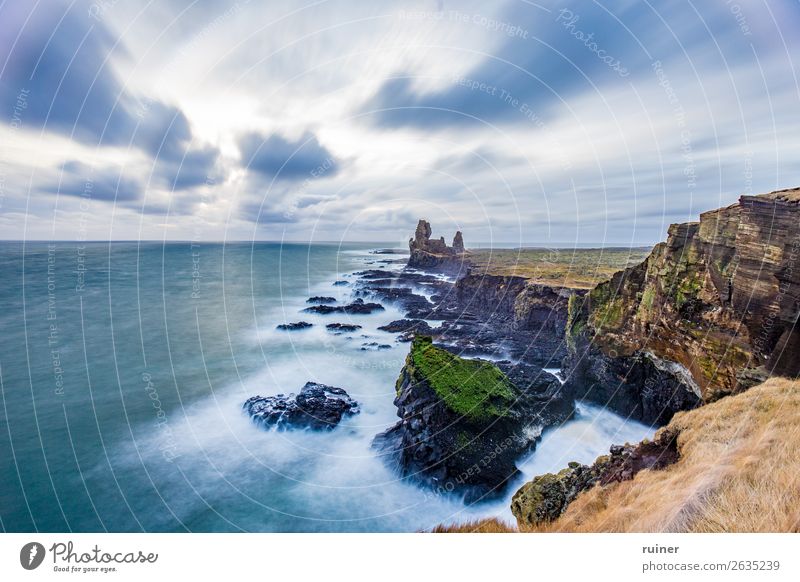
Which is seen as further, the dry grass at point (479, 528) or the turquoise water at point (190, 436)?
the turquoise water at point (190, 436)

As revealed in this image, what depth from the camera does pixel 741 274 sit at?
9.62 meters

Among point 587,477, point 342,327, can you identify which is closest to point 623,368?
point 587,477

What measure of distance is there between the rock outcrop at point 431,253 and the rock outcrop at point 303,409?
3699 centimetres

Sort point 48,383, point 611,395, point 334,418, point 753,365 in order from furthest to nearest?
point 48,383
point 611,395
point 334,418
point 753,365

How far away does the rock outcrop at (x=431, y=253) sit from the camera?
5166 centimetres

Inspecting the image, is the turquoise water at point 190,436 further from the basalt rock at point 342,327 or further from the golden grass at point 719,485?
the golden grass at point 719,485

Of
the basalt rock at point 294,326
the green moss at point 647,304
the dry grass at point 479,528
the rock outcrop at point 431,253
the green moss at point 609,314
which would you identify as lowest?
the basalt rock at point 294,326

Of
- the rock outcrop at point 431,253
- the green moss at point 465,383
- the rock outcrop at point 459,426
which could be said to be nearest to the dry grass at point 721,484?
the rock outcrop at point 459,426

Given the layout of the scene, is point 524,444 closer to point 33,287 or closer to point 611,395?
point 611,395

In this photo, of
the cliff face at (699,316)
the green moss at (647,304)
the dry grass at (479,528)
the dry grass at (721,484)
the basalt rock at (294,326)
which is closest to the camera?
the dry grass at (721,484)

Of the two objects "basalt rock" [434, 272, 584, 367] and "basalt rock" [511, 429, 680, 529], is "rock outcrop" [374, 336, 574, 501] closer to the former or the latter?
"basalt rock" [511, 429, 680, 529]

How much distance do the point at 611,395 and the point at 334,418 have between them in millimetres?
14052

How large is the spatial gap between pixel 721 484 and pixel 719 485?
0.05 metres
